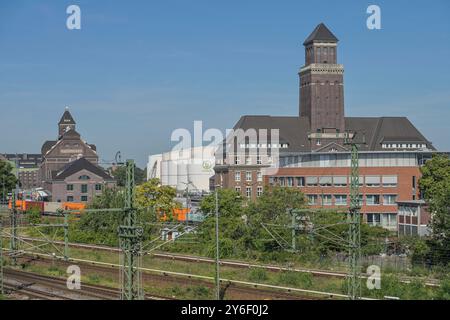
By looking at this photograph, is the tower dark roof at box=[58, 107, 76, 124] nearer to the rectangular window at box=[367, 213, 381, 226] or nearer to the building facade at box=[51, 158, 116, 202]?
the building facade at box=[51, 158, 116, 202]

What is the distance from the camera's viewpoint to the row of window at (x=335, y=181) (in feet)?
249

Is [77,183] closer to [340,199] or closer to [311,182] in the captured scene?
[311,182]

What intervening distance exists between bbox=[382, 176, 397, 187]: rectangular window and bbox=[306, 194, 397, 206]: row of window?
989mm

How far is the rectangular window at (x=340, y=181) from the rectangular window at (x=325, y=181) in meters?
0.47

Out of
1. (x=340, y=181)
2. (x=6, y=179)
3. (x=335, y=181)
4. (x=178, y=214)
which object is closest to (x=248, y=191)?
(x=335, y=181)

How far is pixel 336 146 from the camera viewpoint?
107500 mm

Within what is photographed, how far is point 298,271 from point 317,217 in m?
11.6

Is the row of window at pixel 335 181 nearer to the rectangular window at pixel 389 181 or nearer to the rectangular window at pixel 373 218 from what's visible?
the rectangular window at pixel 389 181

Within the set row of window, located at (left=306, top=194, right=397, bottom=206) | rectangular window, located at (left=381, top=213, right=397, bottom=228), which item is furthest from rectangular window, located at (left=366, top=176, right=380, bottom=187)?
rectangular window, located at (left=381, top=213, right=397, bottom=228)

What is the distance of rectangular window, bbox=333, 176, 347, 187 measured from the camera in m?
77.7

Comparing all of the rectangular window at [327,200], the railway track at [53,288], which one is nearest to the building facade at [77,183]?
the rectangular window at [327,200]

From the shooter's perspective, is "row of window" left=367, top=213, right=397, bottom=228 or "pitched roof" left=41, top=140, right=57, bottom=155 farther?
"pitched roof" left=41, top=140, right=57, bottom=155

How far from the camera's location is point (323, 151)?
106062 millimetres
